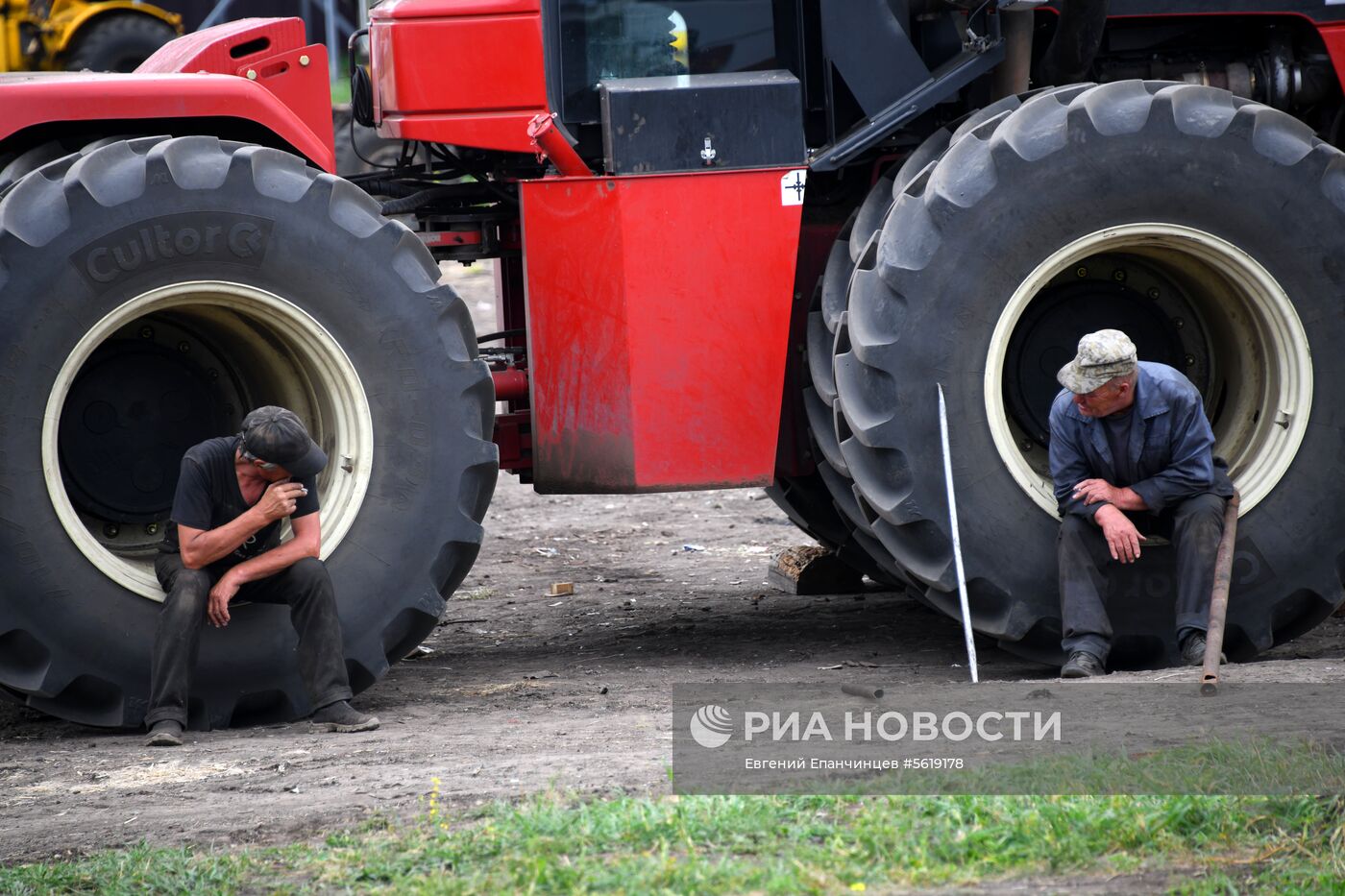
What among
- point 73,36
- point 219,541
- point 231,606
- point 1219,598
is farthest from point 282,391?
point 73,36

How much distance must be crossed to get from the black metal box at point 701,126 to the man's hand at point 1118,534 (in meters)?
1.52

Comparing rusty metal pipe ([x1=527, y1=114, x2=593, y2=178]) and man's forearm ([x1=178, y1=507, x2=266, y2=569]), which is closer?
man's forearm ([x1=178, y1=507, x2=266, y2=569])

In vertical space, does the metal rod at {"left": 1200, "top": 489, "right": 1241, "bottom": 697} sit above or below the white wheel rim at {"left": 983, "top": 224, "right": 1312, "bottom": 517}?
below

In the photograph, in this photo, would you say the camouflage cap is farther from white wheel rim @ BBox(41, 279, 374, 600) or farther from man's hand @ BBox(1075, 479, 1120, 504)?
white wheel rim @ BBox(41, 279, 374, 600)

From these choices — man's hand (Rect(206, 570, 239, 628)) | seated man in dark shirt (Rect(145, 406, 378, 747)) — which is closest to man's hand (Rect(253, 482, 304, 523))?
seated man in dark shirt (Rect(145, 406, 378, 747))

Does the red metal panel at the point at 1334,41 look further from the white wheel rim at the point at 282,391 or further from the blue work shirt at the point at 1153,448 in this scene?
the white wheel rim at the point at 282,391

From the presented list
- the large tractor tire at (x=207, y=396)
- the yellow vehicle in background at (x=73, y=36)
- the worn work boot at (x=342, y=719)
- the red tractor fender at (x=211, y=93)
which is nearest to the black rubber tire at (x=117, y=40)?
the yellow vehicle in background at (x=73, y=36)

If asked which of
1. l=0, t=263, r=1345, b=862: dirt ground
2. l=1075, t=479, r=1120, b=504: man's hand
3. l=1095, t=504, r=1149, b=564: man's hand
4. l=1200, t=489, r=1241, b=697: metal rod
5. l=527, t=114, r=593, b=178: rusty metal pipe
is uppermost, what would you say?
l=527, t=114, r=593, b=178: rusty metal pipe

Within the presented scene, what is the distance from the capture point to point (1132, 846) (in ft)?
11.7

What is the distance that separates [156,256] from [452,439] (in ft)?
3.46

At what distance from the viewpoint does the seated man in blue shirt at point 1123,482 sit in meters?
5.23

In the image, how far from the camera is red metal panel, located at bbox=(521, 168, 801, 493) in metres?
5.38

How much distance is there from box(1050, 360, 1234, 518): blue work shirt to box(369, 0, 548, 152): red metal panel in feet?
6.77

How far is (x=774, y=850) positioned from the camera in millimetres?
3549
